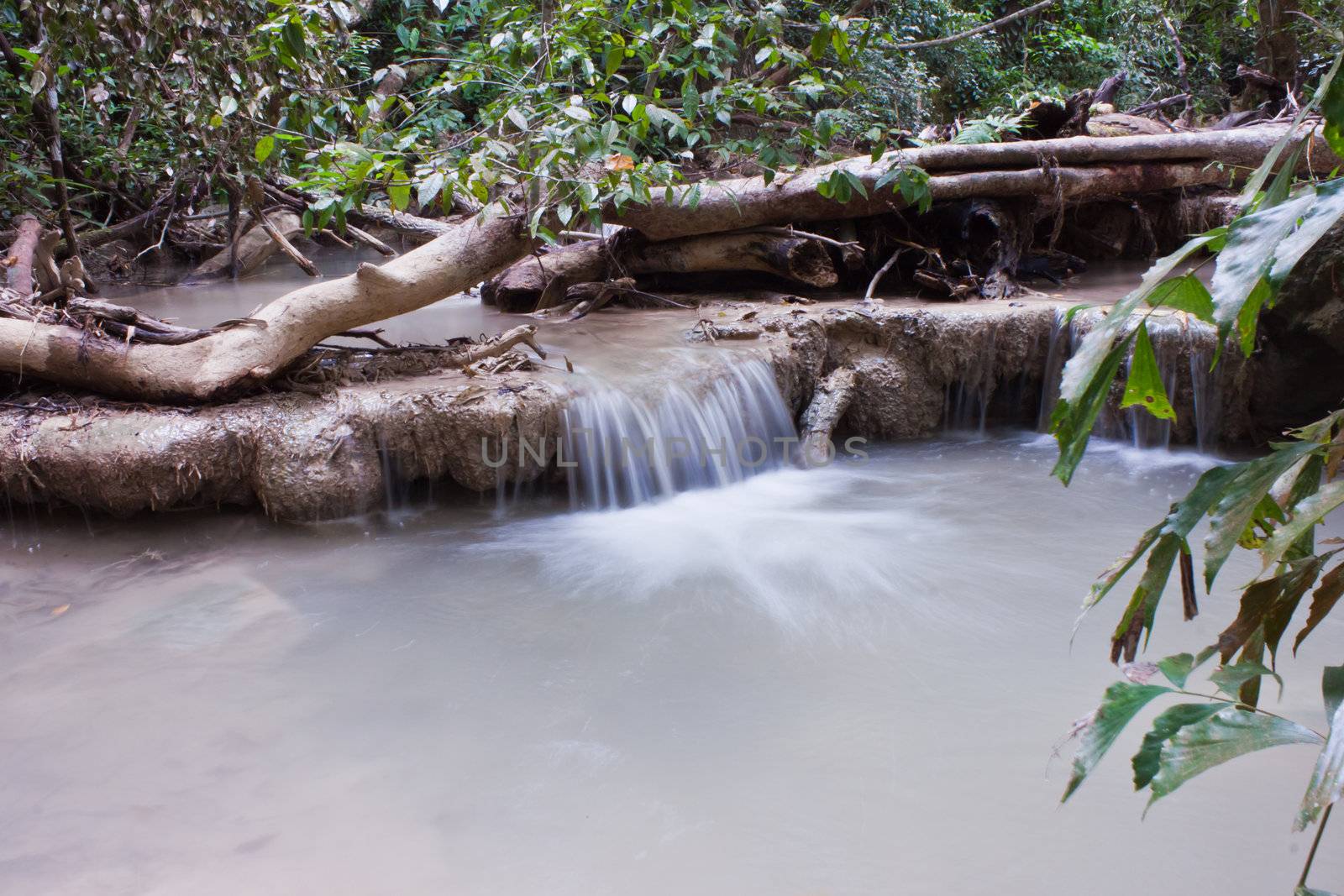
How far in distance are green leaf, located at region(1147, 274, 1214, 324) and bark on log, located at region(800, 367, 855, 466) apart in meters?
4.45

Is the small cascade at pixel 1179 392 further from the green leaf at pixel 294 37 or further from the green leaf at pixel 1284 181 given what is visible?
the green leaf at pixel 1284 181

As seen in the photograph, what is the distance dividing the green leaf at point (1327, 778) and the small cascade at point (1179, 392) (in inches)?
192

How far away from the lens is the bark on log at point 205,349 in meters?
4.28

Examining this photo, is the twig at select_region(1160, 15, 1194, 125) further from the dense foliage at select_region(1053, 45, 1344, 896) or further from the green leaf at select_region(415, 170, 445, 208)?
the dense foliage at select_region(1053, 45, 1344, 896)

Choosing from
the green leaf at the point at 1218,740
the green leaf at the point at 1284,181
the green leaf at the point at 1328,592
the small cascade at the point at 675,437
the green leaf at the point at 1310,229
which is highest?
the green leaf at the point at 1284,181

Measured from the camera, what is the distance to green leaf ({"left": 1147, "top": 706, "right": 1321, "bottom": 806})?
2.91 feet

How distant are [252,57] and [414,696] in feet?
9.54

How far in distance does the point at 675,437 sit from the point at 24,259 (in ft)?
11.5

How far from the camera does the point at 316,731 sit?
2906mm

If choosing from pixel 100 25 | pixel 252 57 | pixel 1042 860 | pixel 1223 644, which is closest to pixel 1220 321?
pixel 1223 644

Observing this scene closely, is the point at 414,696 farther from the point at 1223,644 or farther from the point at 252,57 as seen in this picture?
the point at 252,57

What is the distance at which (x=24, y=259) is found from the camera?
5074 mm

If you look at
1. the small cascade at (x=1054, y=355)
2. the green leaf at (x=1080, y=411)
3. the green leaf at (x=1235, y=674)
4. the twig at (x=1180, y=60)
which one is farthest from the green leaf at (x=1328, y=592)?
the twig at (x=1180, y=60)

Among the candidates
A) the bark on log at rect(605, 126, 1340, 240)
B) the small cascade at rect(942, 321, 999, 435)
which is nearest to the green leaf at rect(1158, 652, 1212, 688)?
the bark on log at rect(605, 126, 1340, 240)
